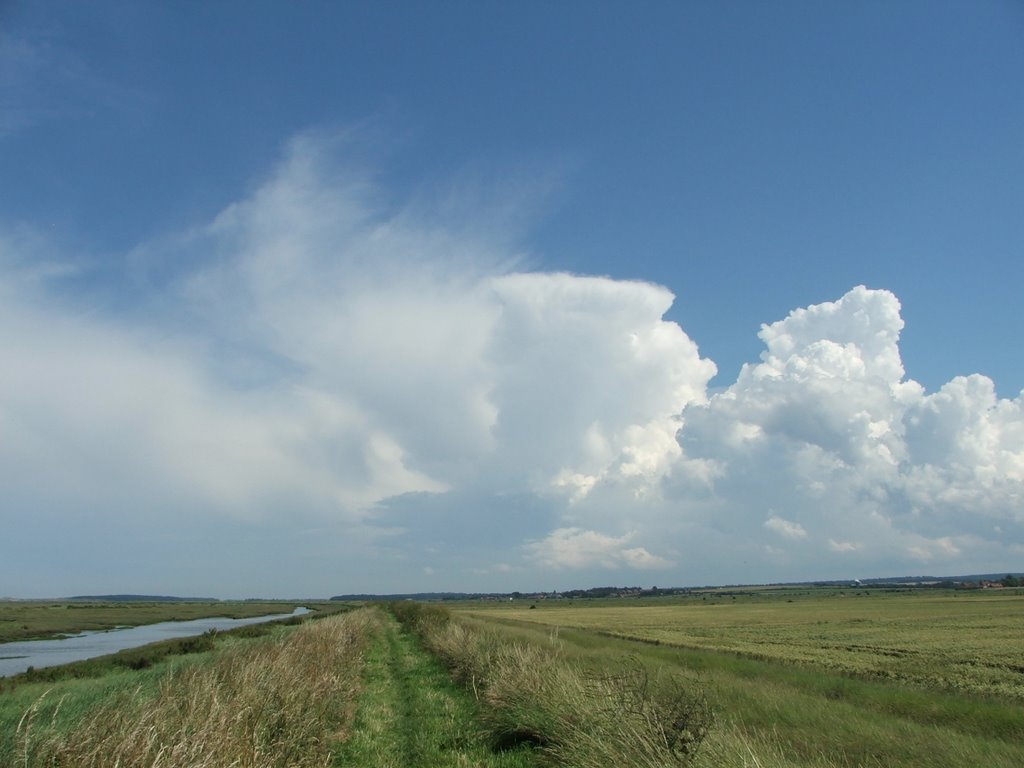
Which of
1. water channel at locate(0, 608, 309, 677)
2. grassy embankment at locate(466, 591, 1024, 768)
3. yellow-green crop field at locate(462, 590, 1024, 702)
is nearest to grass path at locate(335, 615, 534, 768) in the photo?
grassy embankment at locate(466, 591, 1024, 768)

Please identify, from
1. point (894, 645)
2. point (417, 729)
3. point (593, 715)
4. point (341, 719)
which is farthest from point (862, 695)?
point (894, 645)

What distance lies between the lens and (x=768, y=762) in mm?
6434

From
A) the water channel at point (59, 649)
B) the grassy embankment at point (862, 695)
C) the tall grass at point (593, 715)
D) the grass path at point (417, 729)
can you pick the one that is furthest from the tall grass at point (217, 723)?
the water channel at point (59, 649)

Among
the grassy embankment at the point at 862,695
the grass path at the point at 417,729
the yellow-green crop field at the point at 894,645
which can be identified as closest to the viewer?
the grassy embankment at the point at 862,695

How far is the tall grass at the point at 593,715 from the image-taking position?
769 centimetres

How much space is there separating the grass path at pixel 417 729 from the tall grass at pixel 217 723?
29.5 inches

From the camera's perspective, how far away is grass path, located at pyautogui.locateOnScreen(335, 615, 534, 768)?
39.0ft

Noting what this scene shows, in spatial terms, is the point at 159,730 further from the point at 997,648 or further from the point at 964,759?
the point at 997,648

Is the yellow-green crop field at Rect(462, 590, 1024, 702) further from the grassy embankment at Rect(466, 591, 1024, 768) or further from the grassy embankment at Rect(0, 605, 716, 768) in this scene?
the grassy embankment at Rect(0, 605, 716, 768)

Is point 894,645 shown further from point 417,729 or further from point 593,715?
point 593,715

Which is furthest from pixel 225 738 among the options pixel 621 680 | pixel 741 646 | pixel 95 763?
pixel 741 646

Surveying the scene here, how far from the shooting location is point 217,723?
7844mm

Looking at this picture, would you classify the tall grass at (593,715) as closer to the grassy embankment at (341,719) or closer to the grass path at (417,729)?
the grassy embankment at (341,719)

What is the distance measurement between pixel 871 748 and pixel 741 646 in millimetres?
28296
